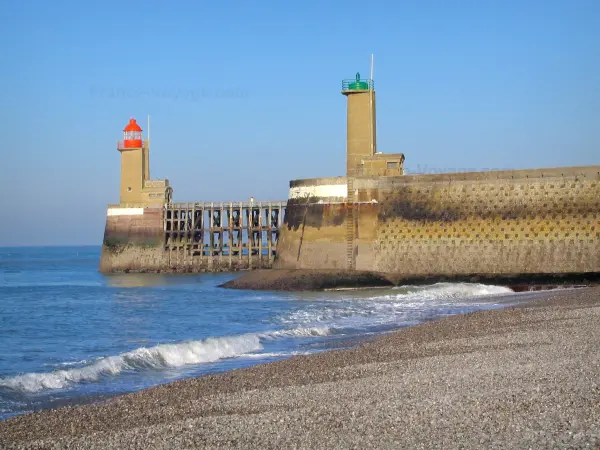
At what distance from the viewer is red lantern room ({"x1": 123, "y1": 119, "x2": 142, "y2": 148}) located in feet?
149

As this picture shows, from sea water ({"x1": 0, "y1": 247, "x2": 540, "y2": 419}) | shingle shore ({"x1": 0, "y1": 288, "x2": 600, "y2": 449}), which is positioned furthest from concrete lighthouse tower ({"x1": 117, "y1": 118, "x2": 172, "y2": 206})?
shingle shore ({"x1": 0, "y1": 288, "x2": 600, "y2": 449})

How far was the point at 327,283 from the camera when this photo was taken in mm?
30641

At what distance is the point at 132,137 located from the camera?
45719 millimetres

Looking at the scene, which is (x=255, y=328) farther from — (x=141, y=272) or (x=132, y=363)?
(x=141, y=272)

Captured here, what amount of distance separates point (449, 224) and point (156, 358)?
16.0 meters

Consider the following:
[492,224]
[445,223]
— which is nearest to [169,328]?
[445,223]

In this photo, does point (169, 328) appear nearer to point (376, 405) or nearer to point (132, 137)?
point (376, 405)

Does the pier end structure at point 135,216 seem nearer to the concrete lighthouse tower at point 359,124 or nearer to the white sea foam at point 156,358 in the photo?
the concrete lighthouse tower at point 359,124

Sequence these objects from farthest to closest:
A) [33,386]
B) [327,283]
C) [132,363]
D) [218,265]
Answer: [218,265] < [327,283] < [132,363] < [33,386]

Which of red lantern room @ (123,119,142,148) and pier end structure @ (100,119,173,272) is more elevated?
red lantern room @ (123,119,142,148)

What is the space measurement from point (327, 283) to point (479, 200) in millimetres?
6030

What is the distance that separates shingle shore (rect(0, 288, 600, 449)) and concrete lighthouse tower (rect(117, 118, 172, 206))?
33293 millimetres

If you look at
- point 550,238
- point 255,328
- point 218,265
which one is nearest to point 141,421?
point 255,328

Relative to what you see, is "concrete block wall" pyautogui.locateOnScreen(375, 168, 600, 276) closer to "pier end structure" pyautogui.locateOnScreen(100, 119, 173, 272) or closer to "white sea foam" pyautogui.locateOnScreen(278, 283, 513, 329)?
"white sea foam" pyautogui.locateOnScreen(278, 283, 513, 329)
